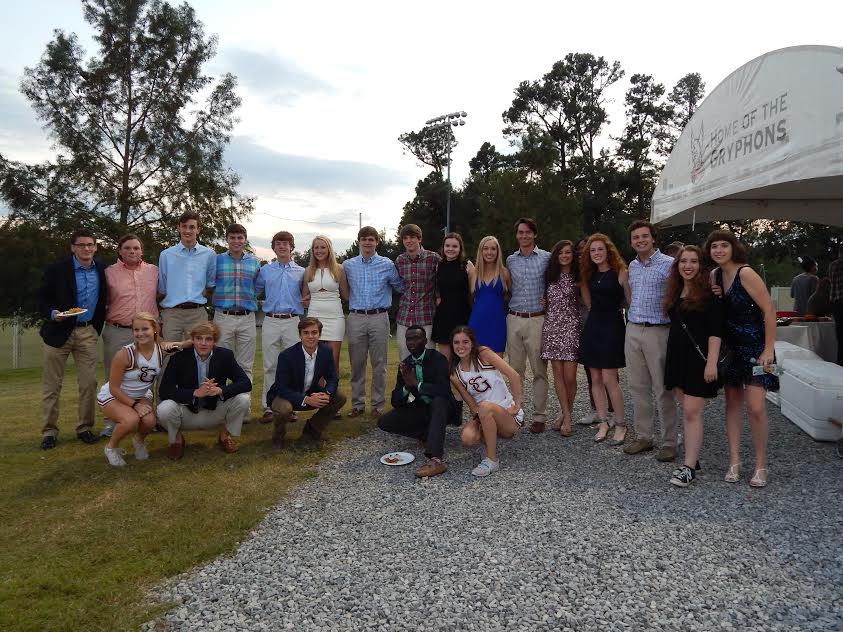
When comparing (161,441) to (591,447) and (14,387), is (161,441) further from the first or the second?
(14,387)

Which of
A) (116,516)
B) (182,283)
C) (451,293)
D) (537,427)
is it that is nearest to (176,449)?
(116,516)

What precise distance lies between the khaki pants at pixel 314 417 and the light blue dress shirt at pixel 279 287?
1.14 m

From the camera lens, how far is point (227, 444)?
502 cm

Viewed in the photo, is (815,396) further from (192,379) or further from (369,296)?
(192,379)

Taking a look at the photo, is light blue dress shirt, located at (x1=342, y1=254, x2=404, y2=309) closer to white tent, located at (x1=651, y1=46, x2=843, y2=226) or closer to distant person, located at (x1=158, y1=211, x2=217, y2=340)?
distant person, located at (x1=158, y1=211, x2=217, y2=340)

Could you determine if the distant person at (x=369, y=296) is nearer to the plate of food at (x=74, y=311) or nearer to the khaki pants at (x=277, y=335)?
the khaki pants at (x=277, y=335)

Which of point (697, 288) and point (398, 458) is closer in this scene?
point (697, 288)

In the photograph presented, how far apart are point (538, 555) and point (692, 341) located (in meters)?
1.98

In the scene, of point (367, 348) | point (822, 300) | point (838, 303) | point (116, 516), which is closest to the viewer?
point (116, 516)

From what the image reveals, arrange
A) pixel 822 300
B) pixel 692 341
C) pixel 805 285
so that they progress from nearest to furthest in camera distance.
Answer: pixel 692 341 < pixel 822 300 < pixel 805 285

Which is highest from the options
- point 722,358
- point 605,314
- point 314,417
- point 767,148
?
point 767,148

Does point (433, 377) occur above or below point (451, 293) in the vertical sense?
below

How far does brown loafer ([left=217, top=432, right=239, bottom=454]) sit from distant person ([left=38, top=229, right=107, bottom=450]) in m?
1.29

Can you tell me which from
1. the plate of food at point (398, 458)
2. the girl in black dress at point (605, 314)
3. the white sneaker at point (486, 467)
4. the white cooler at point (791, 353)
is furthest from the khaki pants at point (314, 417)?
the white cooler at point (791, 353)
